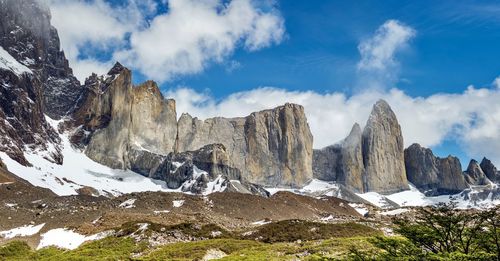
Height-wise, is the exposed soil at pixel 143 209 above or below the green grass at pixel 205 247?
above

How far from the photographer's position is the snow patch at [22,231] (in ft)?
274

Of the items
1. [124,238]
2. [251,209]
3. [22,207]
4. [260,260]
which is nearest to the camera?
[260,260]

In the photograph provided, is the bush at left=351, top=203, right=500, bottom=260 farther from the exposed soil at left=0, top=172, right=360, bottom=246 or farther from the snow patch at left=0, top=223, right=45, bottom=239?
the snow patch at left=0, top=223, right=45, bottom=239

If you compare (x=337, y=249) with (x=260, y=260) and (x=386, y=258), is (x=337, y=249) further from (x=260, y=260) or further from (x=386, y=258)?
(x=386, y=258)

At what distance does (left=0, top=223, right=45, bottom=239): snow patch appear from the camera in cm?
8350

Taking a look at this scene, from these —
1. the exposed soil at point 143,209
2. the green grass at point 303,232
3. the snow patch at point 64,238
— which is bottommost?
the snow patch at point 64,238

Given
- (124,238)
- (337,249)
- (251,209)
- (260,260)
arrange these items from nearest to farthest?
(260,260) < (337,249) < (124,238) < (251,209)

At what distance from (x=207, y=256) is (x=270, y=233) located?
2429 cm

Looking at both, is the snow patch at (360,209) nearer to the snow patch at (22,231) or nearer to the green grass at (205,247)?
the green grass at (205,247)

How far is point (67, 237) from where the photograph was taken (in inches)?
2908

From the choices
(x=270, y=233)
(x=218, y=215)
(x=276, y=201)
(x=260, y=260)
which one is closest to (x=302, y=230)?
(x=270, y=233)

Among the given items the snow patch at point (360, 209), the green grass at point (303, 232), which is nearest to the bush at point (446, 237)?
the green grass at point (303, 232)

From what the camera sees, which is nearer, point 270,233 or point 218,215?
point 270,233

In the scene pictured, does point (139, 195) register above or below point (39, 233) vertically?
above
